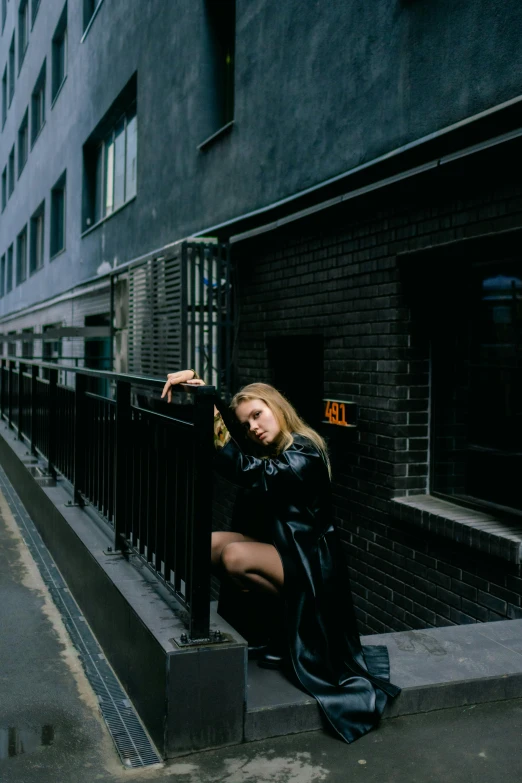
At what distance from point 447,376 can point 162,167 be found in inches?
257

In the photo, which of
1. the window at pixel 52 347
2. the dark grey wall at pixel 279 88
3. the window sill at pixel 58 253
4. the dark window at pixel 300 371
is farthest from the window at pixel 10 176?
the dark window at pixel 300 371

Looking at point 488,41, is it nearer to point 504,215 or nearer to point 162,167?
point 504,215

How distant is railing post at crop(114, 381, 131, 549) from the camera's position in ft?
14.1

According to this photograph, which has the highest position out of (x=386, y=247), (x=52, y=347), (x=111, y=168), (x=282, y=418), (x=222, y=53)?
(x=222, y=53)

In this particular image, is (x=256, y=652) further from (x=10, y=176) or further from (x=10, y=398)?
(x=10, y=176)

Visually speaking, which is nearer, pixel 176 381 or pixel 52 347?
pixel 176 381

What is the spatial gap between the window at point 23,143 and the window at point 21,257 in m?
2.02

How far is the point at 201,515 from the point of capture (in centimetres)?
304

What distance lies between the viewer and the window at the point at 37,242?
2367cm

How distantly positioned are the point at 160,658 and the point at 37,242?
2298 centimetres

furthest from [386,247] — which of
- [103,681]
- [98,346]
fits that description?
[98,346]

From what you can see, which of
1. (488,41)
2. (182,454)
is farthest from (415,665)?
(488,41)

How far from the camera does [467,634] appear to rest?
12.8 feet

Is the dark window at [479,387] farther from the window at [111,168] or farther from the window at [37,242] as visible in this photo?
the window at [37,242]
